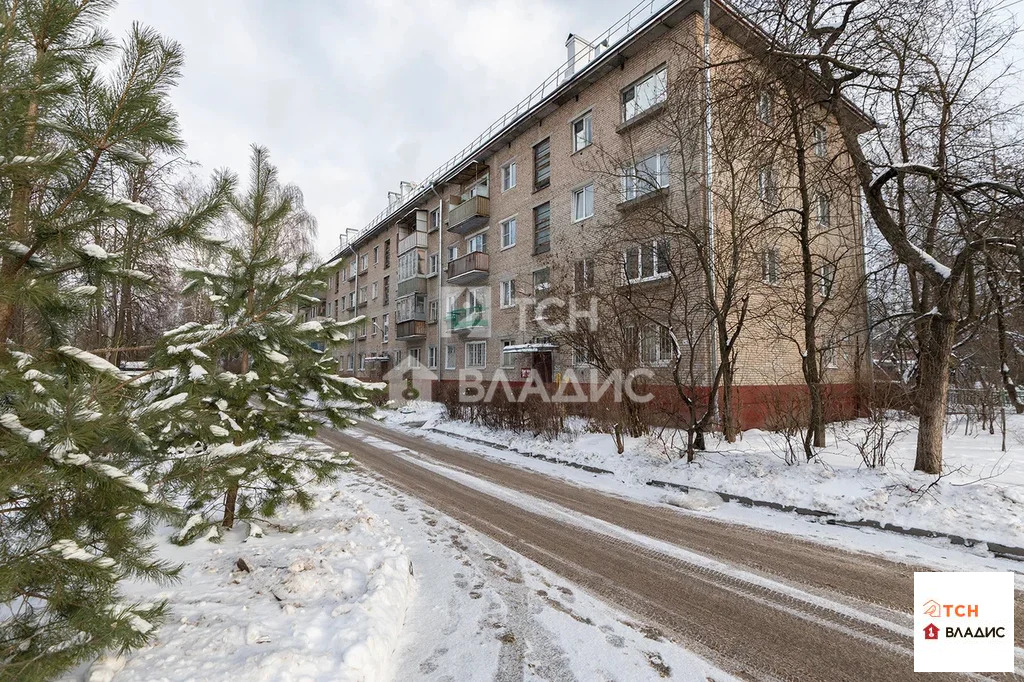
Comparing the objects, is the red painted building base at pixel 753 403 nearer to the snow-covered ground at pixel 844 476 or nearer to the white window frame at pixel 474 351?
the snow-covered ground at pixel 844 476

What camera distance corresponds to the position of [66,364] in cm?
223

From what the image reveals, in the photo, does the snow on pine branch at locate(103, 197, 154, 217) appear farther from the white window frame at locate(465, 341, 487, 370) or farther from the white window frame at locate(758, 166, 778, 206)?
the white window frame at locate(465, 341, 487, 370)

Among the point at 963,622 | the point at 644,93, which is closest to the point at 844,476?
the point at 963,622

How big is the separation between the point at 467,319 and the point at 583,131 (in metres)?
10.1

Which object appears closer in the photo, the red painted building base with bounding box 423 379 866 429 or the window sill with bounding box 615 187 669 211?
the red painted building base with bounding box 423 379 866 429

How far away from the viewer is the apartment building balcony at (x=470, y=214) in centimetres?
2409

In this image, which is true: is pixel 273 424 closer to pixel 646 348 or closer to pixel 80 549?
pixel 80 549

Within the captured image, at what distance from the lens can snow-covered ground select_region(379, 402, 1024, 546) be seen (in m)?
6.03

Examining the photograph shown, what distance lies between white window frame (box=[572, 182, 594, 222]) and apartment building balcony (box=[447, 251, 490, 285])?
19.2 ft

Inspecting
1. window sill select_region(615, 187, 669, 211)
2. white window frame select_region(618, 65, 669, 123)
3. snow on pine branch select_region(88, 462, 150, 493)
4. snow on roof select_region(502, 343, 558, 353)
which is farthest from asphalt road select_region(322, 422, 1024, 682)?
white window frame select_region(618, 65, 669, 123)

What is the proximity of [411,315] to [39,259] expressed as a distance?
2695 centimetres

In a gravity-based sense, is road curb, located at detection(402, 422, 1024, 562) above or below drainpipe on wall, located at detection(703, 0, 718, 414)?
below

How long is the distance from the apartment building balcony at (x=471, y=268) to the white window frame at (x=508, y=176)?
338 cm

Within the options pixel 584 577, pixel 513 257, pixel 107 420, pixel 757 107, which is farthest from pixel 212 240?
pixel 513 257
